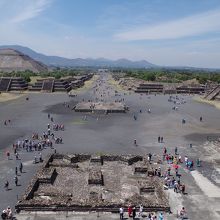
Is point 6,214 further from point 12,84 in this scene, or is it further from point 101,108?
point 12,84

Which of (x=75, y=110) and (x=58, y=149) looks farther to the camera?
(x=75, y=110)

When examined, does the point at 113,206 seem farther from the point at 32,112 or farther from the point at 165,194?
the point at 32,112

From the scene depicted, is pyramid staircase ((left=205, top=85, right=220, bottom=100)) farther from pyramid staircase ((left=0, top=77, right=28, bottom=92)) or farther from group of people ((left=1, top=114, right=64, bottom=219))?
group of people ((left=1, top=114, right=64, bottom=219))

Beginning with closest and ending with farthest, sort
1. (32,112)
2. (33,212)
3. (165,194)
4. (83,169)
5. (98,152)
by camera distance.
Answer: (33,212) < (165,194) < (83,169) < (98,152) < (32,112)

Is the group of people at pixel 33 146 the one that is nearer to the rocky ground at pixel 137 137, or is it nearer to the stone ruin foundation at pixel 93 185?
the rocky ground at pixel 137 137

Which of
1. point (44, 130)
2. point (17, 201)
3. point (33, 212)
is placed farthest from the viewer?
point (44, 130)

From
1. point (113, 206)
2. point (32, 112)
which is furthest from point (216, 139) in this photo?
point (32, 112)

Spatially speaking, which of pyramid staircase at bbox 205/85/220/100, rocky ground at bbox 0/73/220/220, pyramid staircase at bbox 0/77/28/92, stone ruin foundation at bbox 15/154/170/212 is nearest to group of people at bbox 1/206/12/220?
rocky ground at bbox 0/73/220/220

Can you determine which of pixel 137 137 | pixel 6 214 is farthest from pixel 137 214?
pixel 137 137

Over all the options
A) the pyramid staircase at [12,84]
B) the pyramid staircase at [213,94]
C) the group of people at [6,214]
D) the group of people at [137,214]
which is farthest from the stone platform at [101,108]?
the group of people at [6,214]
